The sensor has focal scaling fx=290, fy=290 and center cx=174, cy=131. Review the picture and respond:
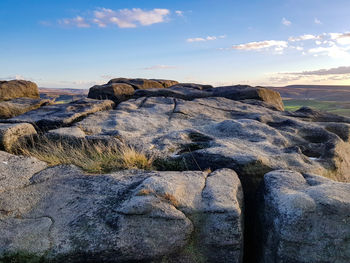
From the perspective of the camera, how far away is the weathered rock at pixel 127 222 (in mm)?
3990

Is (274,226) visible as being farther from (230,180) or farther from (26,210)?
(26,210)

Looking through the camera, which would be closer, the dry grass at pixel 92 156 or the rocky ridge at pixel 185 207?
the rocky ridge at pixel 185 207

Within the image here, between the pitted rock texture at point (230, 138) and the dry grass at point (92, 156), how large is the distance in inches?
25.0

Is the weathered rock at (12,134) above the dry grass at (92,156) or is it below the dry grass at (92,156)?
above

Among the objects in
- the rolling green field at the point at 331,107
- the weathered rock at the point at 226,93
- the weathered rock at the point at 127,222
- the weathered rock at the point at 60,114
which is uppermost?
the weathered rock at the point at 226,93

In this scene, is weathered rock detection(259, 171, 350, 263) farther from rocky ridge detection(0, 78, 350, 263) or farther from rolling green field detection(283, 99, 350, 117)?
rolling green field detection(283, 99, 350, 117)

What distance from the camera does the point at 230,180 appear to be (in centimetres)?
547

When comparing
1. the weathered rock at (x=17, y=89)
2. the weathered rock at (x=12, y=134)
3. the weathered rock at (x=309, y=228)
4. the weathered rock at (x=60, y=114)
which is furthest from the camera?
the weathered rock at (x=17, y=89)

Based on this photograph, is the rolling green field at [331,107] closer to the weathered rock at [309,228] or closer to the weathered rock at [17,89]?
the weathered rock at [17,89]

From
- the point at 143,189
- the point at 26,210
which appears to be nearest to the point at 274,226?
the point at 143,189

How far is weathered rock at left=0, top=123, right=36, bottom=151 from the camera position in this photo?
7.60 m

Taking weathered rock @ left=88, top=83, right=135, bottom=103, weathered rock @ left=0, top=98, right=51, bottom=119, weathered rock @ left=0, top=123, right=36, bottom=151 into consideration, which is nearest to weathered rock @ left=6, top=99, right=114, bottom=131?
weathered rock @ left=0, top=123, right=36, bottom=151

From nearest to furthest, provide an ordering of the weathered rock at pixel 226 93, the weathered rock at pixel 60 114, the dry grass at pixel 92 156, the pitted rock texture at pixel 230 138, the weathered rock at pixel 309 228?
the weathered rock at pixel 309 228 → the dry grass at pixel 92 156 → the pitted rock texture at pixel 230 138 → the weathered rock at pixel 60 114 → the weathered rock at pixel 226 93

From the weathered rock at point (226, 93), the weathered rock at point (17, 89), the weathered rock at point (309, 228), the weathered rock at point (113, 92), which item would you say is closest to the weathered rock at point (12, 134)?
the weathered rock at point (309, 228)
